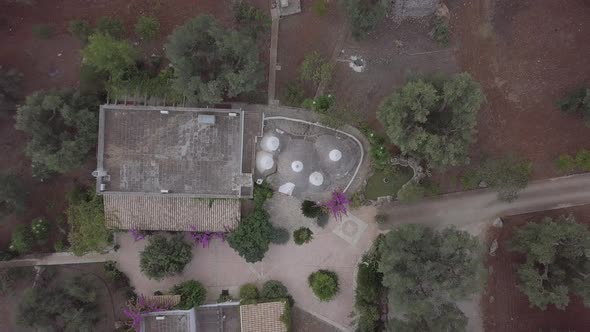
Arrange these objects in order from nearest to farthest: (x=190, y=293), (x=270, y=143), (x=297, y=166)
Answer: (x=297, y=166) < (x=270, y=143) < (x=190, y=293)

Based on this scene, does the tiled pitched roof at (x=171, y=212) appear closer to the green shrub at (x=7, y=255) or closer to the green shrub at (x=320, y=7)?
the green shrub at (x=7, y=255)

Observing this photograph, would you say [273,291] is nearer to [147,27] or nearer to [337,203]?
[337,203]

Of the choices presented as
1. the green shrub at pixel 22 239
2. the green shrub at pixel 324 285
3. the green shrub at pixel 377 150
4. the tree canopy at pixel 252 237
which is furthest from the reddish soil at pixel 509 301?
the green shrub at pixel 22 239

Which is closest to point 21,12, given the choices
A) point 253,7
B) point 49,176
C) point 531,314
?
point 49,176

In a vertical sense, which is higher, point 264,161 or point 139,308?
point 264,161

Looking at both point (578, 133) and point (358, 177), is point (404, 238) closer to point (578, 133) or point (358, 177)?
point (358, 177)

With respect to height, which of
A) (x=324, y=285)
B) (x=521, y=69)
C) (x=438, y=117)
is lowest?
(x=324, y=285)

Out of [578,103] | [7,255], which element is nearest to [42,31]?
[7,255]
